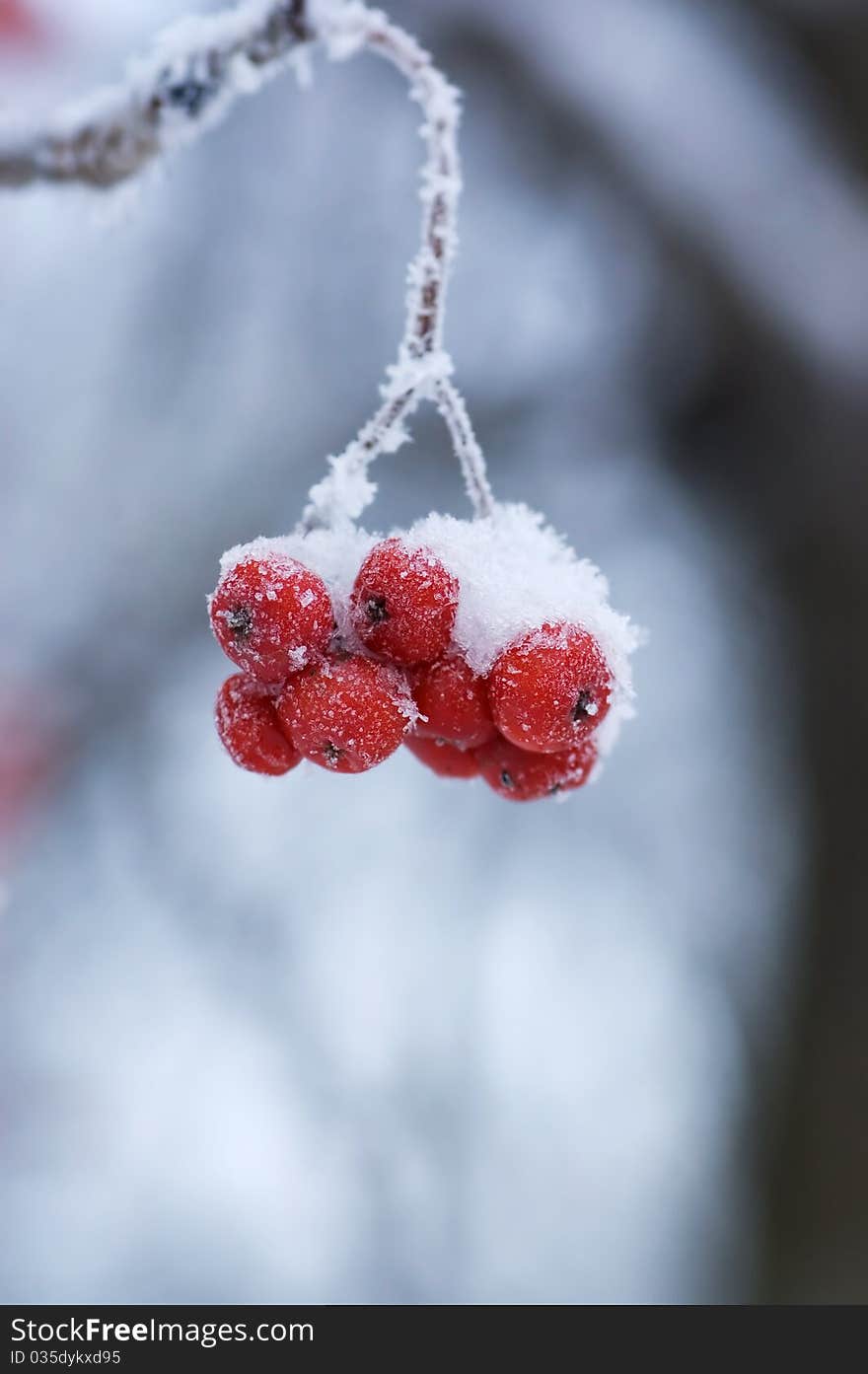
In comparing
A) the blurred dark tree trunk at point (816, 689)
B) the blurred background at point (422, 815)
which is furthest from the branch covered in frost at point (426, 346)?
the blurred background at point (422, 815)

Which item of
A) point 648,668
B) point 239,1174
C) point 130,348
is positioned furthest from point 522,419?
point 239,1174

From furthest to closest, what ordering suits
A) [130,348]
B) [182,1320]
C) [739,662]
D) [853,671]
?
1. [739,662]
2. [130,348]
3. [853,671]
4. [182,1320]

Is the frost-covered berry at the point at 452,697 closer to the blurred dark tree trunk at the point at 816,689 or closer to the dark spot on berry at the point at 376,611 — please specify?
the dark spot on berry at the point at 376,611

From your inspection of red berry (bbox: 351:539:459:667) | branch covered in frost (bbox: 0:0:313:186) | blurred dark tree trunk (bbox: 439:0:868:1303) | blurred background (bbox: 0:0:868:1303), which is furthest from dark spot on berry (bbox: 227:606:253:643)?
blurred background (bbox: 0:0:868:1303)

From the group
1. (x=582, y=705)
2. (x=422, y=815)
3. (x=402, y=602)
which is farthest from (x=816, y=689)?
(x=402, y=602)

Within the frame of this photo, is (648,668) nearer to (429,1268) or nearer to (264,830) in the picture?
(264,830)

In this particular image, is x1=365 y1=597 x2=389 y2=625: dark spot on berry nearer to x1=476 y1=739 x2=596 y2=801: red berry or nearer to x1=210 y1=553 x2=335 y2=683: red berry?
x1=210 y1=553 x2=335 y2=683: red berry

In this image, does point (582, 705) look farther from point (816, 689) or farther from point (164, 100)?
point (816, 689)
